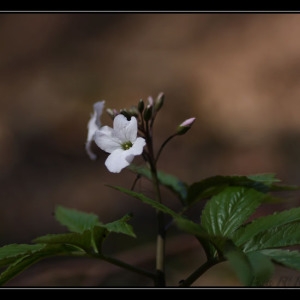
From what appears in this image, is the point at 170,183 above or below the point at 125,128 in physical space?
below

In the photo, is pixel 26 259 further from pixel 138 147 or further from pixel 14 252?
pixel 138 147

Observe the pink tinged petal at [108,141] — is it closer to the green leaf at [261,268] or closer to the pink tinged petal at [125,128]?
the pink tinged petal at [125,128]

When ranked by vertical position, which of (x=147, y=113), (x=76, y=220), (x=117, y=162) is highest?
(x=147, y=113)

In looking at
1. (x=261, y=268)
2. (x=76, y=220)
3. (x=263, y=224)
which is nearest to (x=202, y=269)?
(x=263, y=224)

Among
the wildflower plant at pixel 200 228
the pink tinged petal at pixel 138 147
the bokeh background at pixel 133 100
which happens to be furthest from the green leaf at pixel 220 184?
the bokeh background at pixel 133 100

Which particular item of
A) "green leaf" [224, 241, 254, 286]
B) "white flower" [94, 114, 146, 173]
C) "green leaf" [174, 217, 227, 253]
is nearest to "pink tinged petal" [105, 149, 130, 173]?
"white flower" [94, 114, 146, 173]
